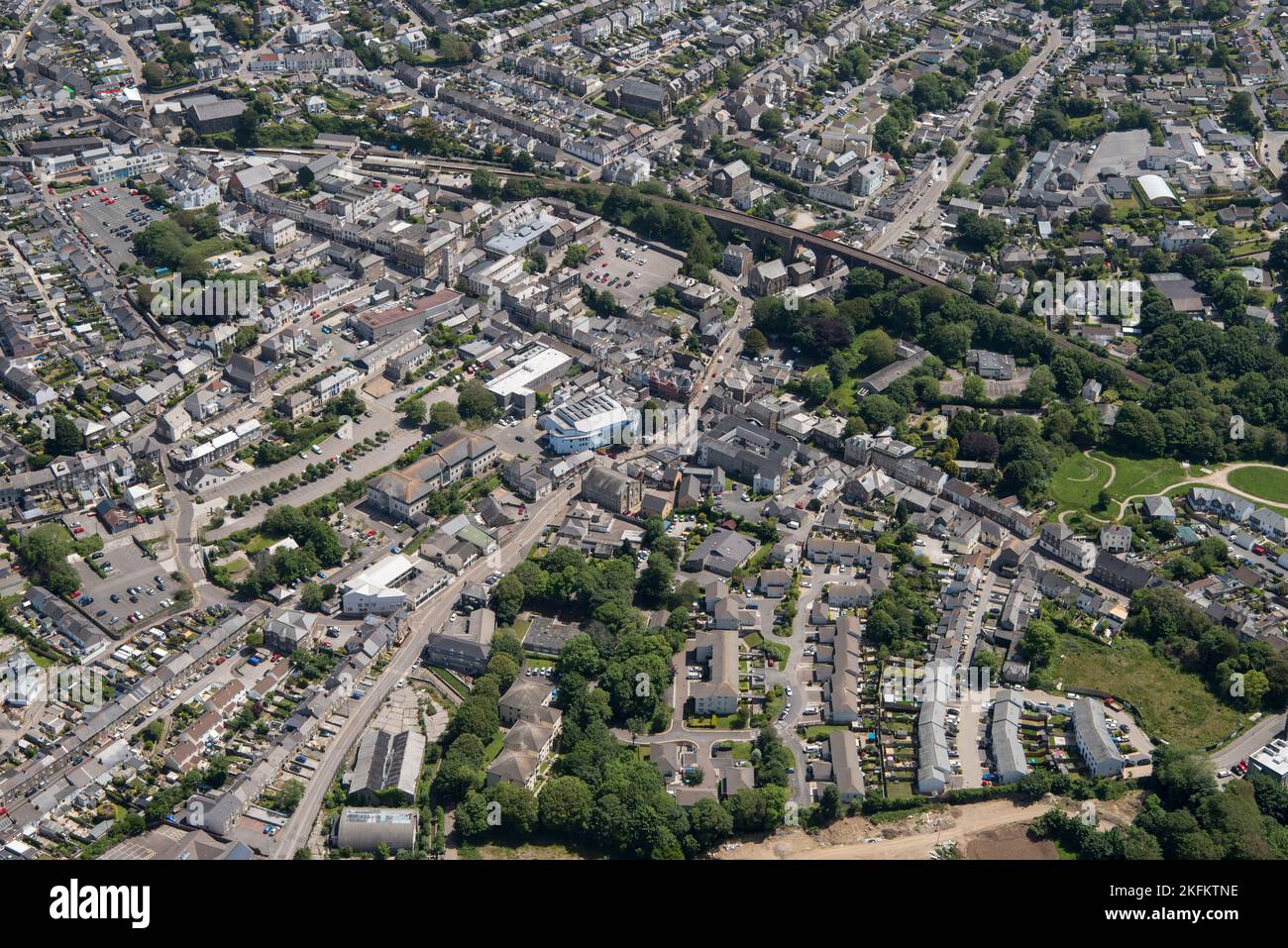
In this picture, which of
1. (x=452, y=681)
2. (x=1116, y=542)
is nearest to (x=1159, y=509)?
(x=1116, y=542)

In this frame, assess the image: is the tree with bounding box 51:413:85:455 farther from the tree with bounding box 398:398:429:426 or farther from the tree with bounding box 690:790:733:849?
the tree with bounding box 690:790:733:849

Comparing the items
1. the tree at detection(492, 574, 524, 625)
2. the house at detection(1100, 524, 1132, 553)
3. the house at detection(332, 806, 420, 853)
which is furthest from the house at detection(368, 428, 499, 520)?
the house at detection(1100, 524, 1132, 553)

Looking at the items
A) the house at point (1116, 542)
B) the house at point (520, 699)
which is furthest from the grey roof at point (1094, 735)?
the house at point (520, 699)

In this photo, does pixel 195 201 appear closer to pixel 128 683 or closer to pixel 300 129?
pixel 300 129

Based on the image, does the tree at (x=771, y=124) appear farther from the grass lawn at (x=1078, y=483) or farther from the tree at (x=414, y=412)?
the tree at (x=414, y=412)

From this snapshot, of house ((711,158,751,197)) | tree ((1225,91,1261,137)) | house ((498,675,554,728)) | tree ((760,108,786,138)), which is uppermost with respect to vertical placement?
tree ((1225,91,1261,137))

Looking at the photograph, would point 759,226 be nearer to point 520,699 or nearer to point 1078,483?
point 1078,483
